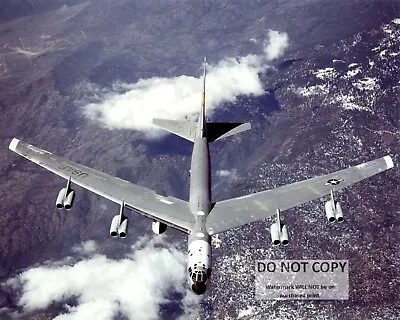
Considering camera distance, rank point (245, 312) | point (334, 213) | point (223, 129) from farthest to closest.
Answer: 1. point (245, 312)
2. point (223, 129)
3. point (334, 213)

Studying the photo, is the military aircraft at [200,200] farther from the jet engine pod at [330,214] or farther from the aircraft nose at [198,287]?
the aircraft nose at [198,287]

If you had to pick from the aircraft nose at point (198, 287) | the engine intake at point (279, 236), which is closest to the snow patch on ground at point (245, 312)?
the engine intake at point (279, 236)

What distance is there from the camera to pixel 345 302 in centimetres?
17100

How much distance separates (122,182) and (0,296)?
13665 cm

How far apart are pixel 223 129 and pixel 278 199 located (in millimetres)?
18555

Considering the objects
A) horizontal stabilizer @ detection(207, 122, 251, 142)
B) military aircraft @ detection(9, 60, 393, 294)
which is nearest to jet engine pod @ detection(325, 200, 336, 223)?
military aircraft @ detection(9, 60, 393, 294)

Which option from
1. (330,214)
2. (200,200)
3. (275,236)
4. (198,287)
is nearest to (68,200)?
(200,200)

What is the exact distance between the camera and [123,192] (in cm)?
6888

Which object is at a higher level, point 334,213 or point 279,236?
point 334,213

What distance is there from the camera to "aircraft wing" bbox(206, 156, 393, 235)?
2581 inches

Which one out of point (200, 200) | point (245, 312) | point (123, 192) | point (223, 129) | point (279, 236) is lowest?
point (279, 236)

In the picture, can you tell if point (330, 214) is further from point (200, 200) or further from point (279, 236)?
point (200, 200)

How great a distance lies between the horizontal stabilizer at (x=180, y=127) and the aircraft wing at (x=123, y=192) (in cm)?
1357

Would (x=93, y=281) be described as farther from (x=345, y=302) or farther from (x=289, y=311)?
(x=345, y=302)
